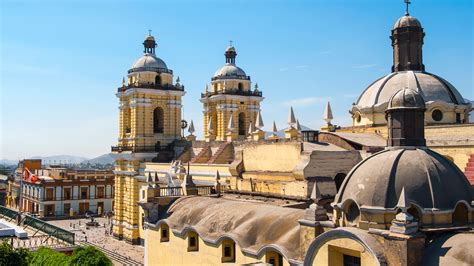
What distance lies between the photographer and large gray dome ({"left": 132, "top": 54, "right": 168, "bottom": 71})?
4991 cm

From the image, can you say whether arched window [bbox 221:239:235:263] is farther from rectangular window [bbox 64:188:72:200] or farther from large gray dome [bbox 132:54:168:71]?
rectangular window [bbox 64:188:72:200]

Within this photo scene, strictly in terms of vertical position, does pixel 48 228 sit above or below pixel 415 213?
below

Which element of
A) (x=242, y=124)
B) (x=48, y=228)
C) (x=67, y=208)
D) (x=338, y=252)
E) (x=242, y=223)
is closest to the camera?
(x=338, y=252)

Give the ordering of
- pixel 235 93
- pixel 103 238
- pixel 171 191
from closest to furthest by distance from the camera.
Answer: pixel 171 191
pixel 103 238
pixel 235 93

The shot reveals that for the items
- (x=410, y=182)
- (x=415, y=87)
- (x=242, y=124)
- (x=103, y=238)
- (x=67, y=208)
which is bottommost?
(x=103, y=238)

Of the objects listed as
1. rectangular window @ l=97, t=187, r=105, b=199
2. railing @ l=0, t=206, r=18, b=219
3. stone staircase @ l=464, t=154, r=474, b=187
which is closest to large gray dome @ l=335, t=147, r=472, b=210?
stone staircase @ l=464, t=154, r=474, b=187

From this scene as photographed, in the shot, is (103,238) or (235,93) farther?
(235,93)

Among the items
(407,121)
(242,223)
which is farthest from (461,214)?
(242,223)

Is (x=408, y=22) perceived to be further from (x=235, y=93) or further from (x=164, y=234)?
(x=235, y=93)

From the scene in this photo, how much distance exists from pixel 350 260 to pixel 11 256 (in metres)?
18.7

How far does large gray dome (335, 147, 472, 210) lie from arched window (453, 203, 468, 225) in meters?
0.24

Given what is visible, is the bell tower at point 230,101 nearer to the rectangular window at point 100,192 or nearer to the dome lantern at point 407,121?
the rectangular window at point 100,192

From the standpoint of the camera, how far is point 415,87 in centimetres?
3173

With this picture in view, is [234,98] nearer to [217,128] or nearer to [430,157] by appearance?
[217,128]
